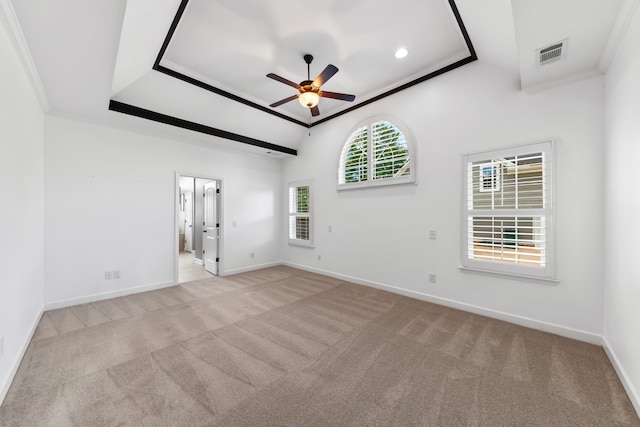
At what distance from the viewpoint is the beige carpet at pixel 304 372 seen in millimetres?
1598

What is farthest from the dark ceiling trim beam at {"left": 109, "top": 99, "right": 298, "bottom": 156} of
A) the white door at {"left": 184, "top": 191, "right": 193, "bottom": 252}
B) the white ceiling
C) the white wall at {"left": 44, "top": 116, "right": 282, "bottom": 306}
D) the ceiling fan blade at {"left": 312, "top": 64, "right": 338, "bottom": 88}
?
the white door at {"left": 184, "top": 191, "right": 193, "bottom": 252}

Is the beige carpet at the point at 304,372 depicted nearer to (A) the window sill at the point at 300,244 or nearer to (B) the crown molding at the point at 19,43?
(A) the window sill at the point at 300,244

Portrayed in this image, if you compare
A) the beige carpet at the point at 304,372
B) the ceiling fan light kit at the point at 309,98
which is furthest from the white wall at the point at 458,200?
the ceiling fan light kit at the point at 309,98

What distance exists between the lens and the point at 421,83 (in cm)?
371

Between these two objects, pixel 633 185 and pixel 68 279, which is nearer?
pixel 633 185

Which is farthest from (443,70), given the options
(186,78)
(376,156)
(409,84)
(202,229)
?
(202,229)

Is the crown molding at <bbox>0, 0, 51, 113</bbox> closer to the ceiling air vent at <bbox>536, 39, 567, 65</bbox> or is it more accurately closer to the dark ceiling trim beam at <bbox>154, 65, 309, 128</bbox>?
the dark ceiling trim beam at <bbox>154, 65, 309, 128</bbox>

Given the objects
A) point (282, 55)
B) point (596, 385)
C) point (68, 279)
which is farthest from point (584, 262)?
point (68, 279)

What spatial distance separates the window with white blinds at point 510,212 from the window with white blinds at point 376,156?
899 millimetres

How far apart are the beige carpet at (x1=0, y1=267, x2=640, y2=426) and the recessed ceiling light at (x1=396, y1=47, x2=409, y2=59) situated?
3454 millimetres

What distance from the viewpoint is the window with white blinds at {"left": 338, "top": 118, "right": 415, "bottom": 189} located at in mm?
3877

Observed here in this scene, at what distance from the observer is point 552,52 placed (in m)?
2.24

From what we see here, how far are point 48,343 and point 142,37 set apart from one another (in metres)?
3.14

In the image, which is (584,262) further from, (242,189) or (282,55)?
(242,189)
